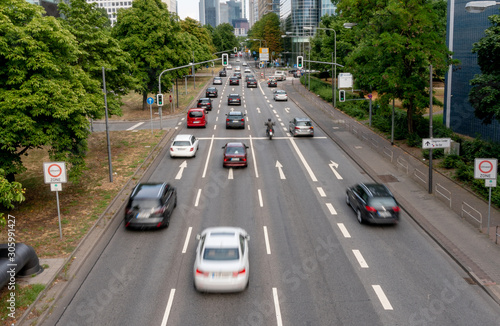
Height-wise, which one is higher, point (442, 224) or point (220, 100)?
point (220, 100)

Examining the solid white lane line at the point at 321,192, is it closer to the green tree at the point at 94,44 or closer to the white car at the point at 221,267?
the white car at the point at 221,267

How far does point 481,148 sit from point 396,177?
17.8ft

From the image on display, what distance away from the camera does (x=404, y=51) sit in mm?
30844

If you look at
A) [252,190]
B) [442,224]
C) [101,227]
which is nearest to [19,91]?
[101,227]

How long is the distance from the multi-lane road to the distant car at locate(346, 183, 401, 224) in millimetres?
500

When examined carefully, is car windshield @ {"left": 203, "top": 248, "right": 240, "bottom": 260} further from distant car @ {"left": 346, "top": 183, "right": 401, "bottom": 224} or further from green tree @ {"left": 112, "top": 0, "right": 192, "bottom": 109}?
green tree @ {"left": 112, "top": 0, "right": 192, "bottom": 109}

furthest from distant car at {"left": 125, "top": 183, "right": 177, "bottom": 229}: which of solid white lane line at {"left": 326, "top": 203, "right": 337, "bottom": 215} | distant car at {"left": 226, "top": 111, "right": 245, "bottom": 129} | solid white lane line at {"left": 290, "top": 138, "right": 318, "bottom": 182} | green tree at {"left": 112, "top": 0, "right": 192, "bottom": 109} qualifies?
green tree at {"left": 112, "top": 0, "right": 192, "bottom": 109}

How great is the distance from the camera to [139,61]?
46.7m

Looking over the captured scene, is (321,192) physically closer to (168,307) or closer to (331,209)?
(331,209)

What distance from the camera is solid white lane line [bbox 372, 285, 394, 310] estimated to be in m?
12.5

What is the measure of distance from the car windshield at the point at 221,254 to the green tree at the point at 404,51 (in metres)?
21.6

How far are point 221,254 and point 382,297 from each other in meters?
4.98

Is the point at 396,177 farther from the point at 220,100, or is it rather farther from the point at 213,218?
the point at 220,100

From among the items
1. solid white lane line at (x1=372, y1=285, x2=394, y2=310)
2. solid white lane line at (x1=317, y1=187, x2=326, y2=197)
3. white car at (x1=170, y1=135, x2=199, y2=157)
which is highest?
white car at (x1=170, y1=135, x2=199, y2=157)
